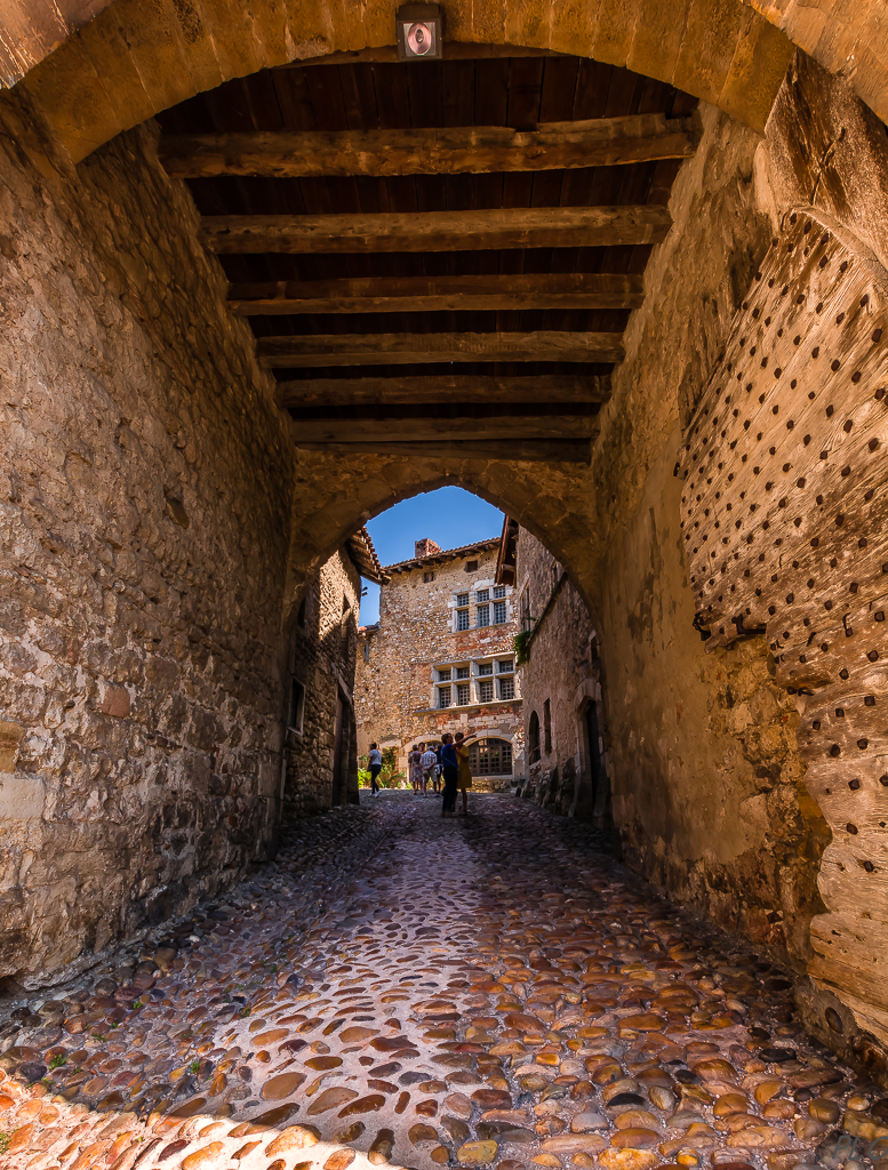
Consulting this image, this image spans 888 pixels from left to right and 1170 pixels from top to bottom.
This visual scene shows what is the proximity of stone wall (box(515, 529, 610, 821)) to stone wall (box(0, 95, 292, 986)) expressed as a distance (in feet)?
11.4

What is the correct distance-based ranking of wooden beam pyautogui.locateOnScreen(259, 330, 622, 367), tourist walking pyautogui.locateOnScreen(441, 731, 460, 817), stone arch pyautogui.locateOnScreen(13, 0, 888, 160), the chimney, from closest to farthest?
1. stone arch pyautogui.locateOnScreen(13, 0, 888, 160)
2. wooden beam pyautogui.locateOnScreen(259, 330, 622, 367)
3. tourist walking pyautogui.locateOnScreen(441, 731, 460, 817)
4. the chimney

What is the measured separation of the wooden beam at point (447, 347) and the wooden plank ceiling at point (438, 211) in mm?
13

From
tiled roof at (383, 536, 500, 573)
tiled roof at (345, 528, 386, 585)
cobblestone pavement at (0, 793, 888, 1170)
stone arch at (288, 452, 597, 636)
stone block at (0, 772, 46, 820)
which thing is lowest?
cobblestone pavement at (0, 793, 888, 1170)

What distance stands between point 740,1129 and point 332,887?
10.6 ft

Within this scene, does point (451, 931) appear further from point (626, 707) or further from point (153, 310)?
point (153, 310)

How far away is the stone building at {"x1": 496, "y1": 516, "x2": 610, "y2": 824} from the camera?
792 cm

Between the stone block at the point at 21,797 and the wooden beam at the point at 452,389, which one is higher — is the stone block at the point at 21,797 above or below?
below

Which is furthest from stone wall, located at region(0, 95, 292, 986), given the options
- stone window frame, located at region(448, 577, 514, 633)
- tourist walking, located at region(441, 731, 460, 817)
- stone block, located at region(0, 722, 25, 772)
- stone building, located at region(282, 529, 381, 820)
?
stone window frame, located at region(448, 577, 514, 633)

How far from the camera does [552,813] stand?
9391 millimetres

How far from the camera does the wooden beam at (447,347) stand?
15.5 ft

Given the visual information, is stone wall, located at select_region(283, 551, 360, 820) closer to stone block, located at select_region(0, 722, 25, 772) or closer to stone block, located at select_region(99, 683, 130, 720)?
stone block, located at select_region(99, 683, 130, 720)

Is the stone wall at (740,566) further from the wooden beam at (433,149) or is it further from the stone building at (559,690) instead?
the stone building at (559,690)

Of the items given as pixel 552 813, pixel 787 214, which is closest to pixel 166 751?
pixel 787 214

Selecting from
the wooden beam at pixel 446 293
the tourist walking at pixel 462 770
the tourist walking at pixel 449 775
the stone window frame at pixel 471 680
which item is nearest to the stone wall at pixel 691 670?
the wooden beam at pixel 446 293
